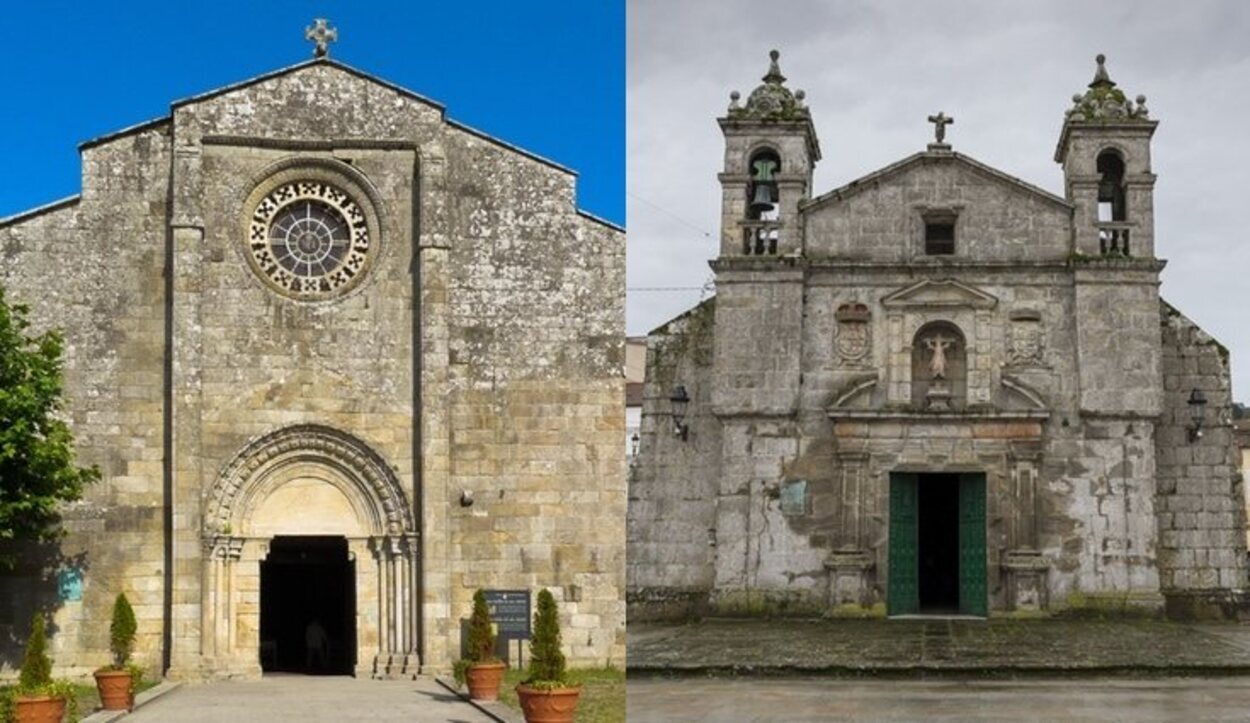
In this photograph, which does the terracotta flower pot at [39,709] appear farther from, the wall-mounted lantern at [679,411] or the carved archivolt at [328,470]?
the wall-mounted lantern at [679,411]

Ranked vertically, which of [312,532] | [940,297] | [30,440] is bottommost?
[312,532]

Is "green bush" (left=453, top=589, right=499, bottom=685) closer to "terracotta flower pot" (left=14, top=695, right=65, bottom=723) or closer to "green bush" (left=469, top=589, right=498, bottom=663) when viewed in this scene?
"green bush" (left=469, top=589, right=498, bottom=663)

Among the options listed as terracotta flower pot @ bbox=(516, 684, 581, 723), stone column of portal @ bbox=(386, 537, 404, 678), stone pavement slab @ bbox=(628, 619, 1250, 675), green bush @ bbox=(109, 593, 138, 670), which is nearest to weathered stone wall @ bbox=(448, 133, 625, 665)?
stone column of portal @ bbox=(386, 537, 404, 678)

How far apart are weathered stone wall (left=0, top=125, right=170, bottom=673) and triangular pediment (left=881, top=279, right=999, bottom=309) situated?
9.23m

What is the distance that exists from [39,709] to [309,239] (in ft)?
23.9

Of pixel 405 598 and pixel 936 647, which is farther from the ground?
pixel 405 598

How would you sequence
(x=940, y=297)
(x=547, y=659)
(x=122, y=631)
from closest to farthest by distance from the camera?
(x=547, y=659) < (x=122, y=631) < (x=940, y=297)

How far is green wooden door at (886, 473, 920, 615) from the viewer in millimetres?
20766

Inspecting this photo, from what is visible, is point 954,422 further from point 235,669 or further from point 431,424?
point 235,669

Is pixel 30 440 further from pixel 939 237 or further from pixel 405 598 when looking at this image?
pixel 939 237

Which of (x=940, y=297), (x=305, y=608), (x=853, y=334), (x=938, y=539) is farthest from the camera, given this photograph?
(x=938, y=539)

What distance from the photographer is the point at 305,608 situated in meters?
22.9

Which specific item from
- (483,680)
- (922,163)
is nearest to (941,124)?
(922,163)

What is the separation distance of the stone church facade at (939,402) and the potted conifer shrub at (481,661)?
409cm
